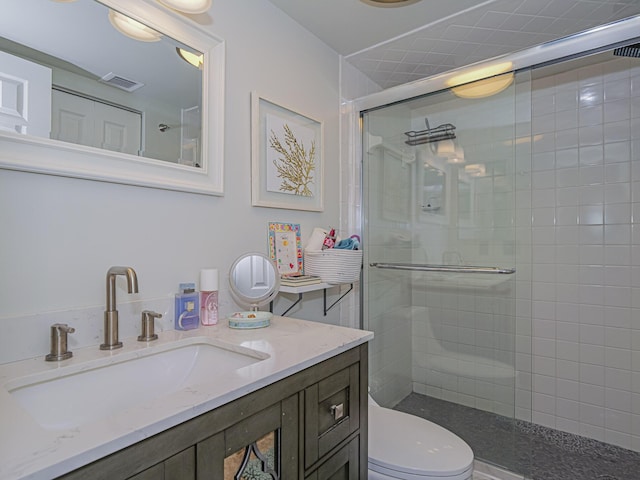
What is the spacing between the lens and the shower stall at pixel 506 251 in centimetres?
193

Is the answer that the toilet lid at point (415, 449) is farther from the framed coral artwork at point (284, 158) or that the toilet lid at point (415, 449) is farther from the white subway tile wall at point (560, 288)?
the framed coral artwork at point (284, 158)

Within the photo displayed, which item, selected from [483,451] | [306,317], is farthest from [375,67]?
[483,451]

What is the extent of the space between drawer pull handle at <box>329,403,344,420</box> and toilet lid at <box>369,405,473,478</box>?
1.28 feet

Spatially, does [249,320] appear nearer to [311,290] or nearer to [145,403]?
[311,290]

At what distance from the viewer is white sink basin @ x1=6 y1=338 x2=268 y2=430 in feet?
2.43

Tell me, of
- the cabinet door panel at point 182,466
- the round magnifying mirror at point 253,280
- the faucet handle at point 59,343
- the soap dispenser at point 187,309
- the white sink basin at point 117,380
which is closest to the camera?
the cabinet door panel at point 182,466

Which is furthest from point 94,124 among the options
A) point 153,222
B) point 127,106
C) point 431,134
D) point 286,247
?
point 431,134

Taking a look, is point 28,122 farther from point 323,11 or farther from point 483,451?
point 483,451

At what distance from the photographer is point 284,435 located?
2.58ft

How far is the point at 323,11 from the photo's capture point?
1611mm

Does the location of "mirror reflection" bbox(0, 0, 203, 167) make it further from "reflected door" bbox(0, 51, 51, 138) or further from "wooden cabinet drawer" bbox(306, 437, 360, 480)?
"wooden cabinet drawer" bbox(306, 437, 360, 480)

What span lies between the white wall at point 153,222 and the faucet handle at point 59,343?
1.9 inches

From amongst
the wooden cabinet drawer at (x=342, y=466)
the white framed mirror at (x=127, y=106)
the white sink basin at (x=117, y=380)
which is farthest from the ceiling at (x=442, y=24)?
the wooden cabinet drawer at (x=342, y=466)

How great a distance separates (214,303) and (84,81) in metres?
0.74
